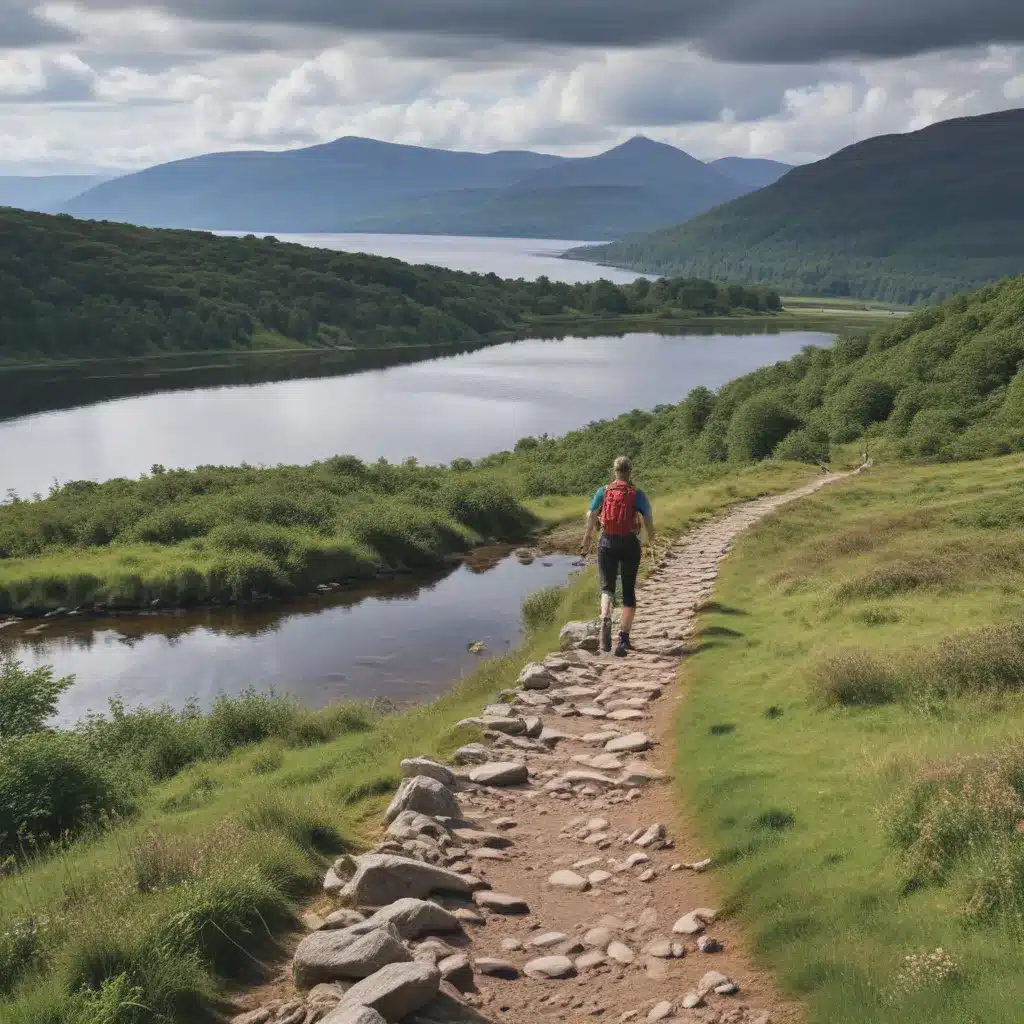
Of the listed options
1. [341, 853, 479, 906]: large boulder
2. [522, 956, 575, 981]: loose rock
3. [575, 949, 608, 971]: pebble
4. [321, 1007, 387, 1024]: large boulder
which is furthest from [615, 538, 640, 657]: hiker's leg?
[321, 1007, 387, 1024]: large boulder

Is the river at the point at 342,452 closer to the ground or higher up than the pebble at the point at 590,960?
closer to the ground

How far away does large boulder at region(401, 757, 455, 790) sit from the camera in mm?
13867

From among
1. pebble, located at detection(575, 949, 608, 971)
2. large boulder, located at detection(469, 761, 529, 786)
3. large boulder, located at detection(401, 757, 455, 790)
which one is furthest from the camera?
large boulder, located at detection(469, 761, 529, 786)

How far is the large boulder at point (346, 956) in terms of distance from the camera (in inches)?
344

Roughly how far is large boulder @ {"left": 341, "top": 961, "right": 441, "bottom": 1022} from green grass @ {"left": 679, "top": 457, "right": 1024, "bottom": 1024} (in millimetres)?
2917

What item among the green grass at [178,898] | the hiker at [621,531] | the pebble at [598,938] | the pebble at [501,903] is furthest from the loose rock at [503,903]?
the hiker at [621,531]

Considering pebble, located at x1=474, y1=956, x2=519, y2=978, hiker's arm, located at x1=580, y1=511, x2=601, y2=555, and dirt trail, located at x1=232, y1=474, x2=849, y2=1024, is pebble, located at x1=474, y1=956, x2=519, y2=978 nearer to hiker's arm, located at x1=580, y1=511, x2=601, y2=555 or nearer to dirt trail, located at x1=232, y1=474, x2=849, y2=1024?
dirt trail, located at x1=232, y1=474, x2=849, y2=1024

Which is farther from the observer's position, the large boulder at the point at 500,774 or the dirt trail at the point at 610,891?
the large boulder at the point at 500,774

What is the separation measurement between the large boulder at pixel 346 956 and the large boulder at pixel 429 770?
4.73 meters

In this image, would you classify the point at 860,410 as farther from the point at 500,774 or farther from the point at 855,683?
the point at 500,774

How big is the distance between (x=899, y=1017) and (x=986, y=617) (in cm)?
1173

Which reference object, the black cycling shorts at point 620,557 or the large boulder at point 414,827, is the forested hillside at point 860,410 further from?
the large boulder at point 414,827

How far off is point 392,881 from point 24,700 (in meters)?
16.8

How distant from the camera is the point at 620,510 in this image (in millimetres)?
19438
